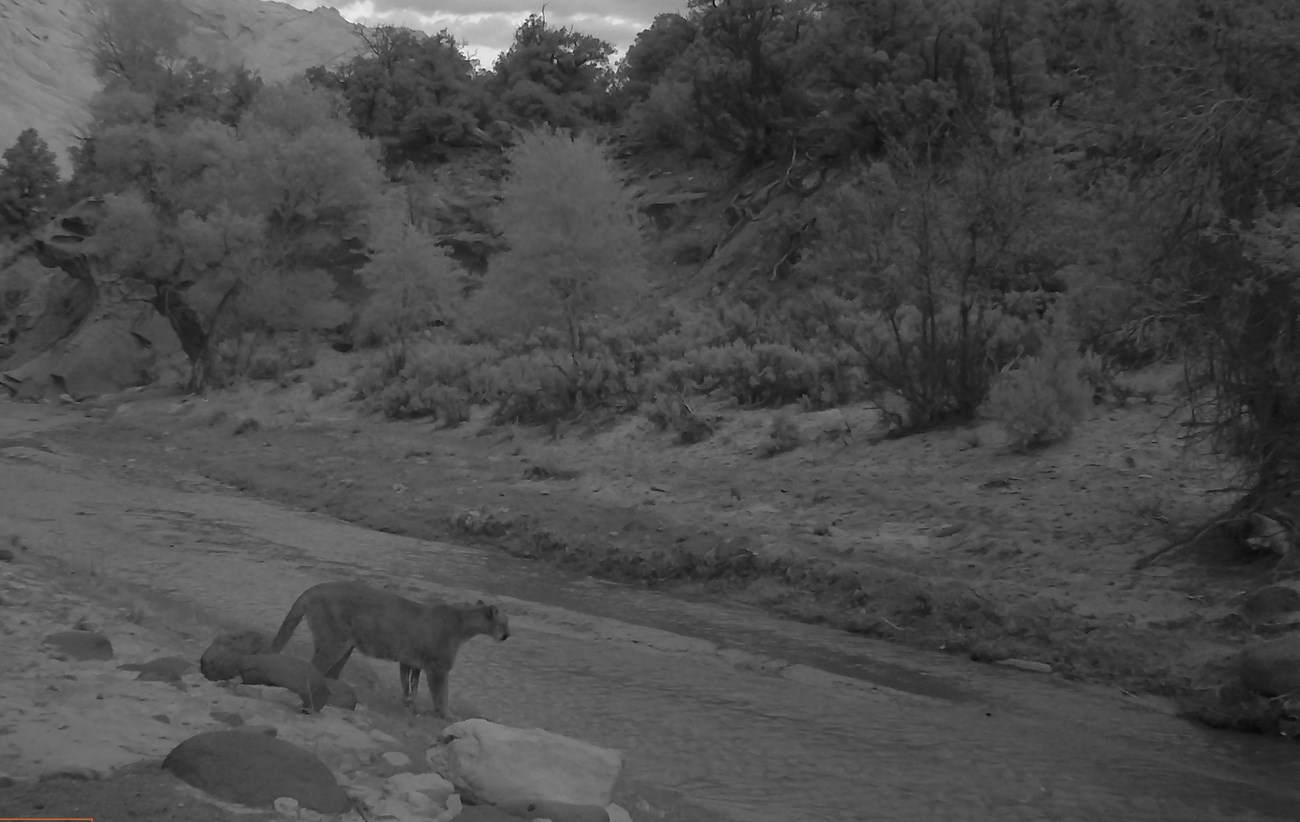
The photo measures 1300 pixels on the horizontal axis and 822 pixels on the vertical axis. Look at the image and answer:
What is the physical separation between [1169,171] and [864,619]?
18.7 ft

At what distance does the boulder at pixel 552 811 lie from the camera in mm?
5926

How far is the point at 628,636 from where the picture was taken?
13656 mm

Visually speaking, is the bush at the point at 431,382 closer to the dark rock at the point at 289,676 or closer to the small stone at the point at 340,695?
the small stone at the point at 340,695

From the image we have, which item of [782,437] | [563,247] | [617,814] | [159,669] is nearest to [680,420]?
[782,437]

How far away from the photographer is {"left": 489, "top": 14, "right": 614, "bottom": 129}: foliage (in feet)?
203

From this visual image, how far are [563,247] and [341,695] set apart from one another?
2269 centimetres

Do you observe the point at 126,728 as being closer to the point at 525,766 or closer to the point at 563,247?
the point at 525,766

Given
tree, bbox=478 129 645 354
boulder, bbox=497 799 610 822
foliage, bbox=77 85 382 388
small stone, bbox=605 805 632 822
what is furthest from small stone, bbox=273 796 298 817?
foliage, bbox=77 85 382 388

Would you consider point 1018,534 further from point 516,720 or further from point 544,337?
point 544,337

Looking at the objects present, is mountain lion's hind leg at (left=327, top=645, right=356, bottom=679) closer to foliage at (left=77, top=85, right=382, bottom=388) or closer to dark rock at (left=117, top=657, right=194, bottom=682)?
dark rock at (left=117, top=657, right=194, bottom=682)

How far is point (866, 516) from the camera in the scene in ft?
55.5

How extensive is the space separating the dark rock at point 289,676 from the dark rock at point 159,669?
16.0 inches

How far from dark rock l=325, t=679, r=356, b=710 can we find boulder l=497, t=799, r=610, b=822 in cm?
239

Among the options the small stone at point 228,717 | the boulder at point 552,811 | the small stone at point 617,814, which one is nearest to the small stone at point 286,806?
the boulder at point 552,811
